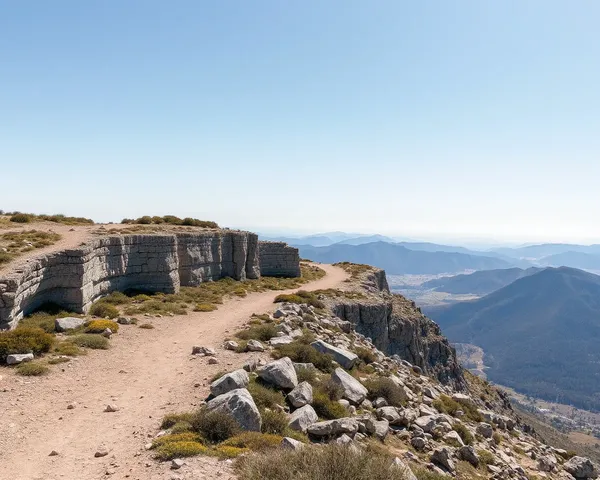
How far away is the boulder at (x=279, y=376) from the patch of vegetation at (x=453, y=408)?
7.92 meters

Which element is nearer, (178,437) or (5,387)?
(178,437)

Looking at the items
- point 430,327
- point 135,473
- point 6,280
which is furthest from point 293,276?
point 135,473

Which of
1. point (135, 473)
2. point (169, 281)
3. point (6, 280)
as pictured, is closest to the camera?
point (135, 473)

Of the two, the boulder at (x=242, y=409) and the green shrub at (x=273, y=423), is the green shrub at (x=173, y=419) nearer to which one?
the boulder at (x=242, y=409)

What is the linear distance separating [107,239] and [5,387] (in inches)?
615

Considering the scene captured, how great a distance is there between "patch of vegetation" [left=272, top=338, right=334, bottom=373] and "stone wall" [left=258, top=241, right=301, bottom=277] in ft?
104

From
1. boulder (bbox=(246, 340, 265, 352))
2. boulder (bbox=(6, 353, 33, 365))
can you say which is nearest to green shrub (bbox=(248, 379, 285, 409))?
boulder (bbox=(246, 340, 265, 352))

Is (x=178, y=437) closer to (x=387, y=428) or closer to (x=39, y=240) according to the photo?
(x=387, y=428)

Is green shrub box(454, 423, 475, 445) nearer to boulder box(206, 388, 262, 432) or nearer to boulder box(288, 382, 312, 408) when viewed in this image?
boulder box(288, 382, 312, 408)

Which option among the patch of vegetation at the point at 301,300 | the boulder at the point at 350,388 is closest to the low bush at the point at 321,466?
the boulder at the point at 350,388

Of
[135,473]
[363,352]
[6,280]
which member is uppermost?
[6,280]

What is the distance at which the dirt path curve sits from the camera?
28.4 ft

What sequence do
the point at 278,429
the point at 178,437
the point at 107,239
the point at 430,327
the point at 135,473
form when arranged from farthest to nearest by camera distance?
the point at 430,327
the point at 107,239
the point at 278,429
the point at 178,437
the point at 135,473

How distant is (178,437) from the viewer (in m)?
9.43
